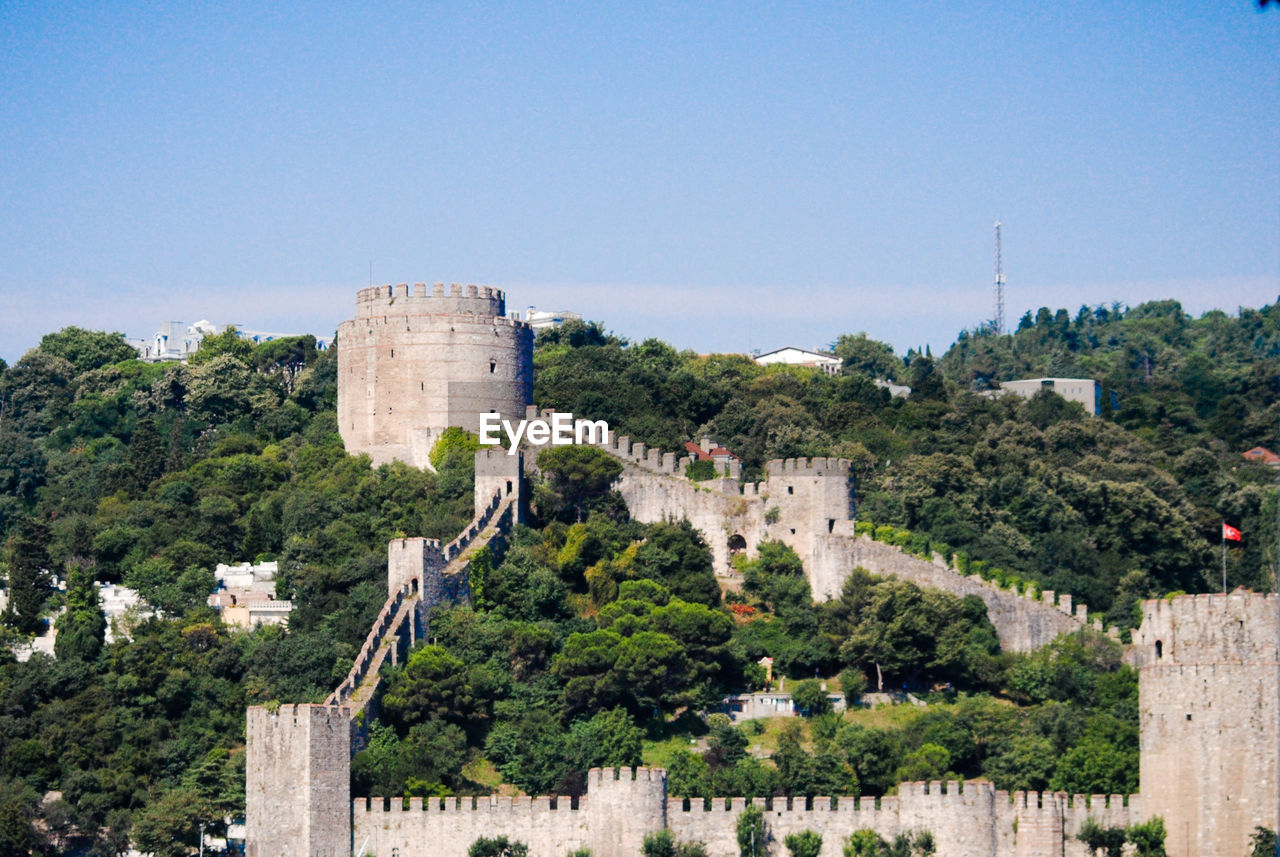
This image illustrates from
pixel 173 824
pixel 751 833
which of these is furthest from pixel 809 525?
pixel 173 824

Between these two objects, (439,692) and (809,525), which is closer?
(439,692)

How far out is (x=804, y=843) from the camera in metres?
42.8

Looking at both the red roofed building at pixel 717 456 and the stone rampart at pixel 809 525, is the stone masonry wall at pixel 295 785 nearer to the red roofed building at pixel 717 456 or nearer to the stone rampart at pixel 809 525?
the stone rampart at pixel 809 525

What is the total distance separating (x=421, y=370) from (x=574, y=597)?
34.9ft

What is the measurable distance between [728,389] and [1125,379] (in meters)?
34.9

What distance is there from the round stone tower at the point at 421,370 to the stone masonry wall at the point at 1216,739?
23.6 metres

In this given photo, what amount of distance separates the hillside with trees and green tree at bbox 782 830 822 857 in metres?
2.12

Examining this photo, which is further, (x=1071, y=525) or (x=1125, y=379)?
(x=1125, y=379)

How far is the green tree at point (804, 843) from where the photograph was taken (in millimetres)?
42781

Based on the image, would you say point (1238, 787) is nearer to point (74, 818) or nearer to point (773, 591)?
point (773, 591)

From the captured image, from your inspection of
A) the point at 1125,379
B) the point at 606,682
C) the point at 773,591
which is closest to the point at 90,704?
the point at 606,682

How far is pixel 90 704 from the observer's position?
4856 cm

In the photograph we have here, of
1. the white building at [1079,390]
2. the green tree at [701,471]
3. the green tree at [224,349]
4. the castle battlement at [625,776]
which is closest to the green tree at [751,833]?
the castle battlement at [625,776]

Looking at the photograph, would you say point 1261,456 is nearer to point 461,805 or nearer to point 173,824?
point 461,805
